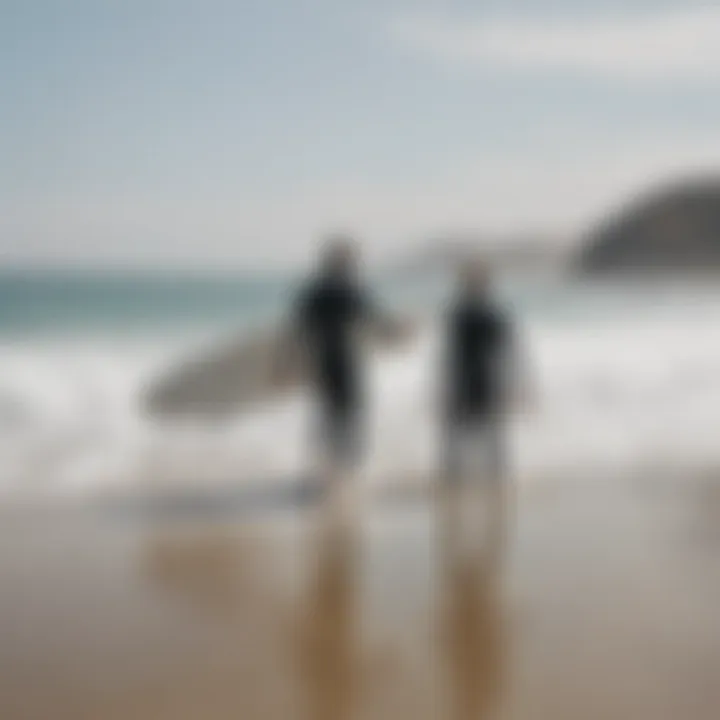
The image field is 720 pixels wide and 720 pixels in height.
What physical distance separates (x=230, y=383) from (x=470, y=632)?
1843mm

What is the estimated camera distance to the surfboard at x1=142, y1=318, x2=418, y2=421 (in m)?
3.85

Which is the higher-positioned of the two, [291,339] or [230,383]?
[291,339]

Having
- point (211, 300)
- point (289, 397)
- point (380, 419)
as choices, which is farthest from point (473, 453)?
point (211, 300)

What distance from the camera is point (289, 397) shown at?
389 cm

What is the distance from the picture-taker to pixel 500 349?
3.24 m

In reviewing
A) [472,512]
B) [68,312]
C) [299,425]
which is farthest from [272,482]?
[68,312]

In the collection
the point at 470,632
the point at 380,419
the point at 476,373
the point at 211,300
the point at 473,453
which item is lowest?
the point at 470,632

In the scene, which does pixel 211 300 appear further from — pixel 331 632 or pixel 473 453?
pixel 331 632

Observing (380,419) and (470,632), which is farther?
(380,419)

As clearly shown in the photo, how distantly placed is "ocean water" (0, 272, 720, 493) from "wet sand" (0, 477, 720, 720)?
359 millimetres

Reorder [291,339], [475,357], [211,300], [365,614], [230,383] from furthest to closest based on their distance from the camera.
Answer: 1. [211,300]
2. [230,383]
3. [291,339]
4. [475,357]
5. [365,614]

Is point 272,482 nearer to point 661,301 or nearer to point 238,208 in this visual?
point 238,208

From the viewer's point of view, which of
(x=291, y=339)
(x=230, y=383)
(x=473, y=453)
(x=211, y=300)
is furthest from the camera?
(x=211, y=300)

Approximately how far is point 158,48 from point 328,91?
60 centimetres
